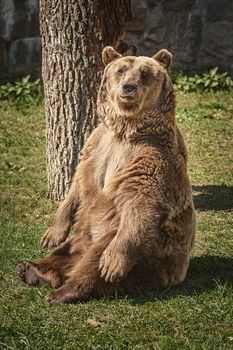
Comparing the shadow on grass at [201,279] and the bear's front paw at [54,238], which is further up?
the bear's front paw at [54,238]

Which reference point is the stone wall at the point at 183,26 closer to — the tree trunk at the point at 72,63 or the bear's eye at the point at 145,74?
the tree trunk at the point at 72,63

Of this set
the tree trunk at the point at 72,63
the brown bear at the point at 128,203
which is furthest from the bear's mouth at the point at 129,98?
the tree trunk at the point at 72,63

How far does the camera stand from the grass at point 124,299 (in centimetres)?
523

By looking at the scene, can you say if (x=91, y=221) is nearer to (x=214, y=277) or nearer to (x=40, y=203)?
(x=214, y=277)

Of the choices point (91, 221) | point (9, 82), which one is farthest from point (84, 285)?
point (9, 82)

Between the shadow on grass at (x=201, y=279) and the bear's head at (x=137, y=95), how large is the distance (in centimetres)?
120

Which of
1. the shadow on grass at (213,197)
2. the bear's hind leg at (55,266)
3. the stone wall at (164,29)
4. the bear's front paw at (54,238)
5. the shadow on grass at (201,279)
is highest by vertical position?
the stone wall at (164,29)

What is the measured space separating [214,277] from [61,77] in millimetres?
2589

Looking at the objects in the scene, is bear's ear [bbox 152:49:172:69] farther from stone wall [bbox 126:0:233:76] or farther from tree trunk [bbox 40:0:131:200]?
stone wall [bbox 126:0:233:76]

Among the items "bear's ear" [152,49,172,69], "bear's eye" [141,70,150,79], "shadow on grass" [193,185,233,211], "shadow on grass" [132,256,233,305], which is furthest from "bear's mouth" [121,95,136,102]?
"shadow on grass" [193,185,233,211]

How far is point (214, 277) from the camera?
20.9ft

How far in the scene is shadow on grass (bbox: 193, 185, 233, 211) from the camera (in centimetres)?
827

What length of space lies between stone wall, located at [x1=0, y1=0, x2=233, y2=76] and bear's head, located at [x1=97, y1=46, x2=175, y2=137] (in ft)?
19.7

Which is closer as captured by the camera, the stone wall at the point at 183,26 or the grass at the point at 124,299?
the grass at the point at 124,299
